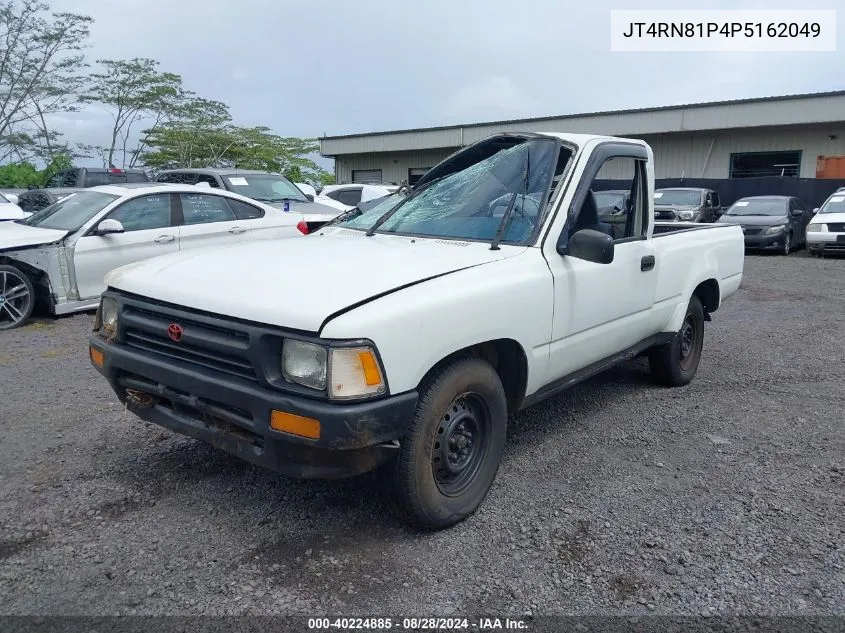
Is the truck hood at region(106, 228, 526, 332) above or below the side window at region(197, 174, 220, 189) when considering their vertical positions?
below

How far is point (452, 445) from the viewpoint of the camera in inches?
123

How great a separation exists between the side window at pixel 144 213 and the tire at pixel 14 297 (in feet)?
3.69

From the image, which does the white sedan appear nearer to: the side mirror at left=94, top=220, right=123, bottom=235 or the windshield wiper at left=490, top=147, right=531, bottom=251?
the side mirror at left=94, top=220, right=123, bottom=235

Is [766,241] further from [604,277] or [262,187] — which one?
[604,277]

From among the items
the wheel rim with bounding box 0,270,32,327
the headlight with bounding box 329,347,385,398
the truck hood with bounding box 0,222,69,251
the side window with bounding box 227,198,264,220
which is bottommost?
the wheel rim with bounding box 0,270,32,327

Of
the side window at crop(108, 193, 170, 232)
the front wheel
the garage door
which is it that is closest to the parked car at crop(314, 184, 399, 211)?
the side window at crop(108, 193, 170, 232)

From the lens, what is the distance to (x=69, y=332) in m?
7.02

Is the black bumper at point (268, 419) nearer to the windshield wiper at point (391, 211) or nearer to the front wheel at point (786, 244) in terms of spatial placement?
the windshield wiper at point (391, 211)

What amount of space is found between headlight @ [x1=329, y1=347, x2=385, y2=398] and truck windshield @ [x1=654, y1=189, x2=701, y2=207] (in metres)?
17.1

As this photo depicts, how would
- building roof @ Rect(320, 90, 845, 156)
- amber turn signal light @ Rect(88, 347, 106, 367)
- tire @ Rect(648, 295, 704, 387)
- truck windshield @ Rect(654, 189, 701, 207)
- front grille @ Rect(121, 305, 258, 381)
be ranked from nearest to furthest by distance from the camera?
front grille @ Rect(121, 305, 258, 381) < amber turn signal light @ Rect(88, 347, 106, 367) < tire @ Rect(648, 295, 704, 387) < truck windshield @ Rect(654, 189, 701, 207) < building roof @ Rect(320, 90, 845, 156)

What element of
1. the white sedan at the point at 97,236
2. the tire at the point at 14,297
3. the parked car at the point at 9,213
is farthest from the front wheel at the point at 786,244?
the parked car at the point at 9,213

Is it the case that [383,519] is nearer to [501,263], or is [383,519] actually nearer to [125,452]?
[501,263]

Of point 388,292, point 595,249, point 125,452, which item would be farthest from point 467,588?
point 125,452

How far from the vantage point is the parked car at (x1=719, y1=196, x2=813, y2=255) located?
16.0 m
